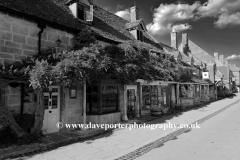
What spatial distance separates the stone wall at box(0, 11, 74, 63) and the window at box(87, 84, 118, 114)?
3282 millimetres

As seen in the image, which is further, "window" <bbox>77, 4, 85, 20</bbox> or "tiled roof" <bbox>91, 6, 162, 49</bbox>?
"tiled roof" <bbox>91, 6, 162, 49</bbox>

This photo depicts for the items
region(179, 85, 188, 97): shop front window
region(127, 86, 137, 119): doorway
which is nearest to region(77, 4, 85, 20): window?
region(127, 86, 137, 119): doorway

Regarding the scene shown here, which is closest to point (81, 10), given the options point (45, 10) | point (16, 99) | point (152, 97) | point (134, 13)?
point (45, 10)

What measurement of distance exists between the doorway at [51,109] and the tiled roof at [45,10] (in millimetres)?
3400


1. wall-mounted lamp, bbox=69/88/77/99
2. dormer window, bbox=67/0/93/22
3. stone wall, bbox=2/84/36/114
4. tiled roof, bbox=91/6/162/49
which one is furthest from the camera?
tiled roof, bbox=91/6/162/49

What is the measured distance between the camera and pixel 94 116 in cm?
930

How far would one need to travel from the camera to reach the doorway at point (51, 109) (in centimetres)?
801

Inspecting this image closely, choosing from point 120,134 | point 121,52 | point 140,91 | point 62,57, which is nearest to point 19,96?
point 62,57

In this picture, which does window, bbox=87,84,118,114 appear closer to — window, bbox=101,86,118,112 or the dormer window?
window, bbox=101,86,118,112

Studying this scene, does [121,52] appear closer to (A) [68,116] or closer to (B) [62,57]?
(B) [62,57]

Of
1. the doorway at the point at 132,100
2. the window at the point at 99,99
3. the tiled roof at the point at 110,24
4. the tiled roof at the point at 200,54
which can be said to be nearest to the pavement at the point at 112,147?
the window at the point at 99,99

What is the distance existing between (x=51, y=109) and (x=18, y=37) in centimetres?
354

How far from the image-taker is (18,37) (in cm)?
724

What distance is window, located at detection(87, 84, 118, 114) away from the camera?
9492 millimetres
